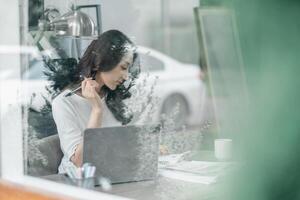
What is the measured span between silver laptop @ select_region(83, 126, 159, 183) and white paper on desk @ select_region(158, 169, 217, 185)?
0.04 meters

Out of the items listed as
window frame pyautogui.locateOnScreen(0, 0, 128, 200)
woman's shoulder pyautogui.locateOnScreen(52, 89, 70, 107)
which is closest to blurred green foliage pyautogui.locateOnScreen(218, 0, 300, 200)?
woman's shoulder pyautogui.locateOnScreen(52, 89, 70, 107)

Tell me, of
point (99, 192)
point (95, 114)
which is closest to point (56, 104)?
point (95, 114)

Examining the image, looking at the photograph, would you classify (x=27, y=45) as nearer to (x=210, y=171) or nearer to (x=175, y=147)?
(x=175, y=147)

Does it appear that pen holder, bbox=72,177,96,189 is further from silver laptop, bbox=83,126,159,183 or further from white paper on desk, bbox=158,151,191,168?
white paper on desk, bbox=158,151,191,168

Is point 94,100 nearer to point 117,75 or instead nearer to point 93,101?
point 93,101

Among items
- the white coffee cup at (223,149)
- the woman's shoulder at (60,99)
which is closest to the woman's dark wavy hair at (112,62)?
the woman's shoulder at (60,99)

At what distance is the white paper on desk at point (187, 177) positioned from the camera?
1.89 m

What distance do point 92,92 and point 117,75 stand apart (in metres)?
0.12

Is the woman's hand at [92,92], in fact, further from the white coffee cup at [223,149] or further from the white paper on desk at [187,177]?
the white coffee cup at [223,149]

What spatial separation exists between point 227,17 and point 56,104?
2.29ft

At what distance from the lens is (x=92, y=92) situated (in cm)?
200

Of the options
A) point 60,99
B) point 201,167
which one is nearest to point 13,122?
point 60,99

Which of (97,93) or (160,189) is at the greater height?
(97,93)

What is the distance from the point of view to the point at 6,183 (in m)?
2.23
